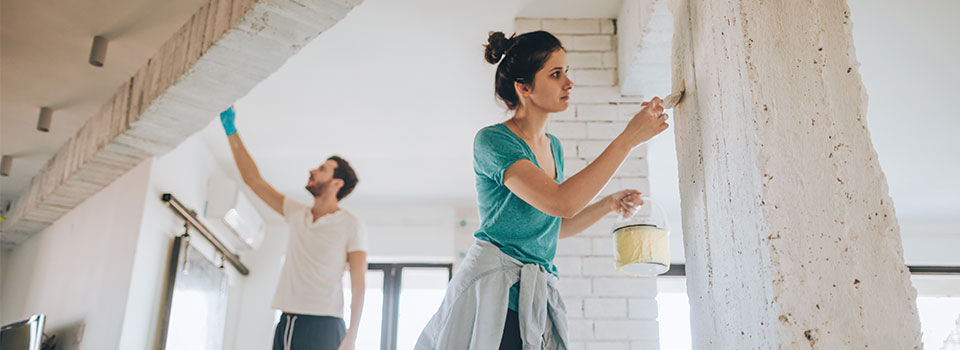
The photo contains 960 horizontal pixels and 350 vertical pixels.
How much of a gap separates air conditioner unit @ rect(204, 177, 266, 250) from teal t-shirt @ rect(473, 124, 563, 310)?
12.3ft

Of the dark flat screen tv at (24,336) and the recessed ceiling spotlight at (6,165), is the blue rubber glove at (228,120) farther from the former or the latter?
the recessed ceiling spotlight at (6,165)

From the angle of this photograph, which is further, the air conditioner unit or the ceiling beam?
the air conditioner unit

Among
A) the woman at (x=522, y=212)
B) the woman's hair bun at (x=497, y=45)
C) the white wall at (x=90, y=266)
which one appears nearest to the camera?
the woman at (x=522, y=212)

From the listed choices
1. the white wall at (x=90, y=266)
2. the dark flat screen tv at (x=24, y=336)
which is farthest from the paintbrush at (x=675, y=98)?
the dark flat screen tv at (x=24, y=336)

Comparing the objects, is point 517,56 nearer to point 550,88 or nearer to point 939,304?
point 550,88

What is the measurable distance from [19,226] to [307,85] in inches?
98.9

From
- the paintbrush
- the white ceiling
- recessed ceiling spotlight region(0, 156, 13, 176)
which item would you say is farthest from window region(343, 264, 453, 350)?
the paintbrush

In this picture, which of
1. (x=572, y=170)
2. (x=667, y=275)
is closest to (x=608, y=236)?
(x=572, y=170)

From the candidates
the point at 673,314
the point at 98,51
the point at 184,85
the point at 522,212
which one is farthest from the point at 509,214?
the point at 673,314

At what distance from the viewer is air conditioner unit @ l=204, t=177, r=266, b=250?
15.9 ft

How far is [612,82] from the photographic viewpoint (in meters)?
3.02

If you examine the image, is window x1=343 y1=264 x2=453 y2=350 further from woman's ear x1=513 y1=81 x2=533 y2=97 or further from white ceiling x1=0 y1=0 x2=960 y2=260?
woman's ear x1=513 y1=81 x2=533 y2=97

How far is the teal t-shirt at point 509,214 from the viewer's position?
1427 millimetres

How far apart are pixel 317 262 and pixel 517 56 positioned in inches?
64.8
